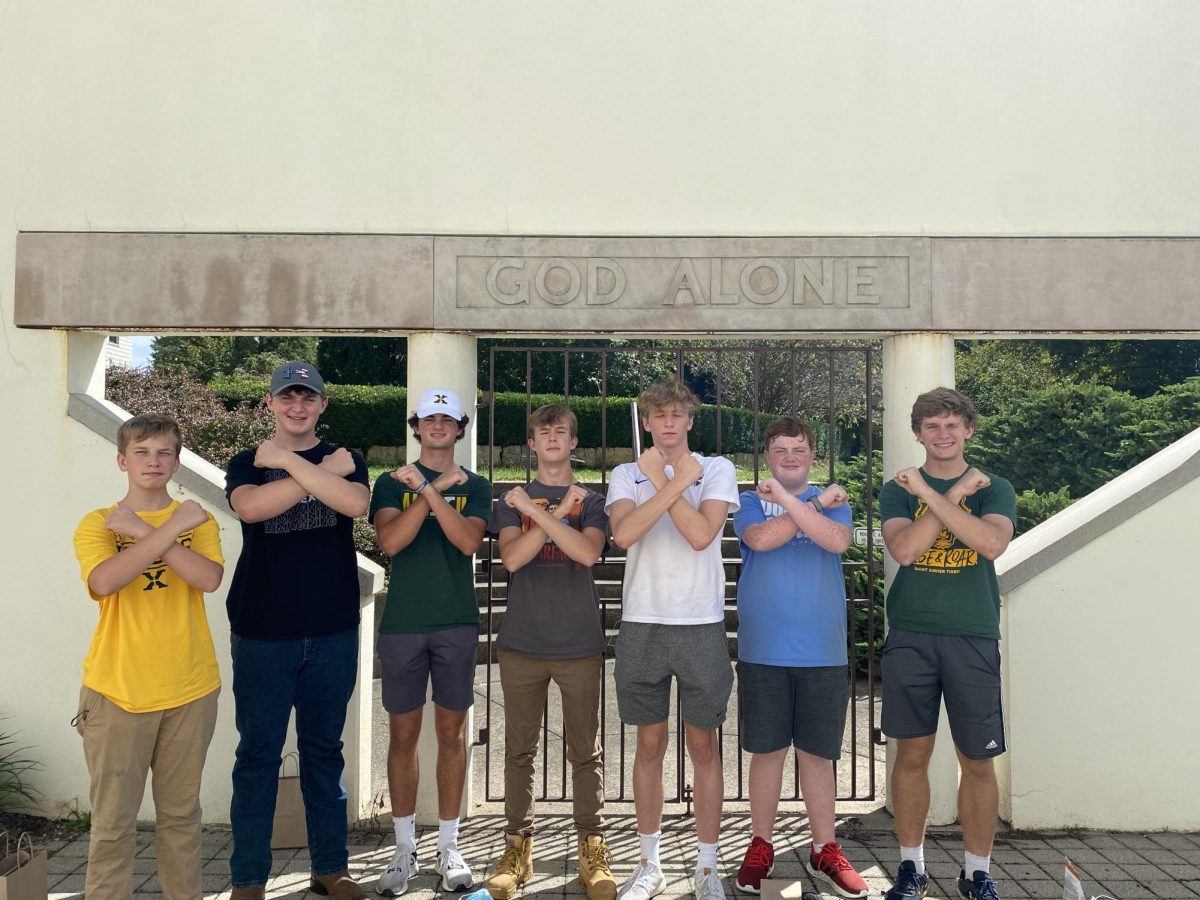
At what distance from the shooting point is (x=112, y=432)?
15.5ft

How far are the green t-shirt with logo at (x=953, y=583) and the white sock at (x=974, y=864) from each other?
90 centimetres

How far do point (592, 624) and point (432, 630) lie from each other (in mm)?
667

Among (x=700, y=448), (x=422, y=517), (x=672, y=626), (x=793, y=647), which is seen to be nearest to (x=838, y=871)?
(x=793, y=647)

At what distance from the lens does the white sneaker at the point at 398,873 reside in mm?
3842

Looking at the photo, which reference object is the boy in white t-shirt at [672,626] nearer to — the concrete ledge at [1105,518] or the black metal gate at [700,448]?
the black metal gate at [700,448]

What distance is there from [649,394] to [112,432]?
2.77 m

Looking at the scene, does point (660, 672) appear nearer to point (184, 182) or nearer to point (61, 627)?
point (61, 627)

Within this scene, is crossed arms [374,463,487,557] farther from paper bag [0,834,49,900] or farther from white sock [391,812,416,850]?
paper bag [0,834,49,900]

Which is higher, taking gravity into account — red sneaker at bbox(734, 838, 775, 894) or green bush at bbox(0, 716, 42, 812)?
green bush at bbox(0, 716, 42, 812)

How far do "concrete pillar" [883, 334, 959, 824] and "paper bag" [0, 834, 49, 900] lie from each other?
3.75 m

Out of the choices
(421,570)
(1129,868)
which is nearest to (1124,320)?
(1129,868)

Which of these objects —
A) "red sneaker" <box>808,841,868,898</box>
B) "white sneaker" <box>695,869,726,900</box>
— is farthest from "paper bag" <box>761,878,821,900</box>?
"red sneaker" <box>808,841,868,898</box>

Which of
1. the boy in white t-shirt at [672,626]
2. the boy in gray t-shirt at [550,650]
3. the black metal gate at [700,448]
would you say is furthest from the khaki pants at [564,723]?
the black metal gate at [700,448]

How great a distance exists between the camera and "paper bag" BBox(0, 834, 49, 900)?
3.27 metres
